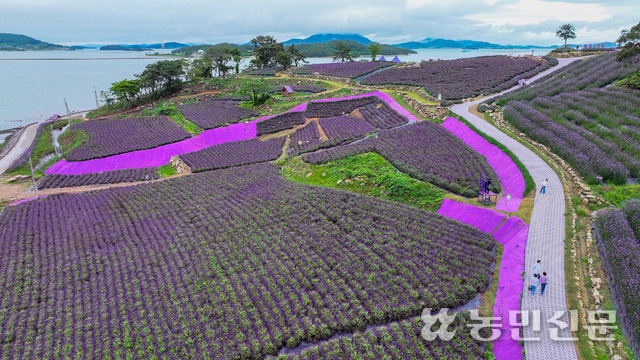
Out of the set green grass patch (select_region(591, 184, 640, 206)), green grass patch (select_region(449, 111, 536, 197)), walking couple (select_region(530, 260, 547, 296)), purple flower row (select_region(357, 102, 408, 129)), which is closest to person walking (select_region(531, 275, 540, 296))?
walking couple (select_region(530, 260, 547, 296))

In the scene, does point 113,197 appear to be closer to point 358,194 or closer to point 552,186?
point 358,194

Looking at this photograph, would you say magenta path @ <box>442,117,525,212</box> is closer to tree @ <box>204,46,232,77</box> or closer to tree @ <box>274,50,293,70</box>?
tree @ <box>274,50,293,70</box>

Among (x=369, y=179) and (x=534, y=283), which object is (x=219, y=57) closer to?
(x=369, y=179)

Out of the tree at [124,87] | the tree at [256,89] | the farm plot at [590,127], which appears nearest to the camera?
the farm plot at [590,127]

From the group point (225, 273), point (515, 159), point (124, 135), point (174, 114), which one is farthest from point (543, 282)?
point (174, 114)

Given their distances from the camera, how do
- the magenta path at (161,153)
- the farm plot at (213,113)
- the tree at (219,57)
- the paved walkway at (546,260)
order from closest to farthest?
1. the paved walkway at (546,260)
2. the magenta path at (161,153)
3. the farm plot at (213,113)
4. the tree at (219,57)

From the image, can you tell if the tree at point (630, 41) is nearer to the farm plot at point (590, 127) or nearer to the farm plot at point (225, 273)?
the farm plot at point (590, 127)

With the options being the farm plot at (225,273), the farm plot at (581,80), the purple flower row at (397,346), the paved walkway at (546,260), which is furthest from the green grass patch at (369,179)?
the farm plot at (581,80)

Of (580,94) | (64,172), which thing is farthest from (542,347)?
(64,172)
